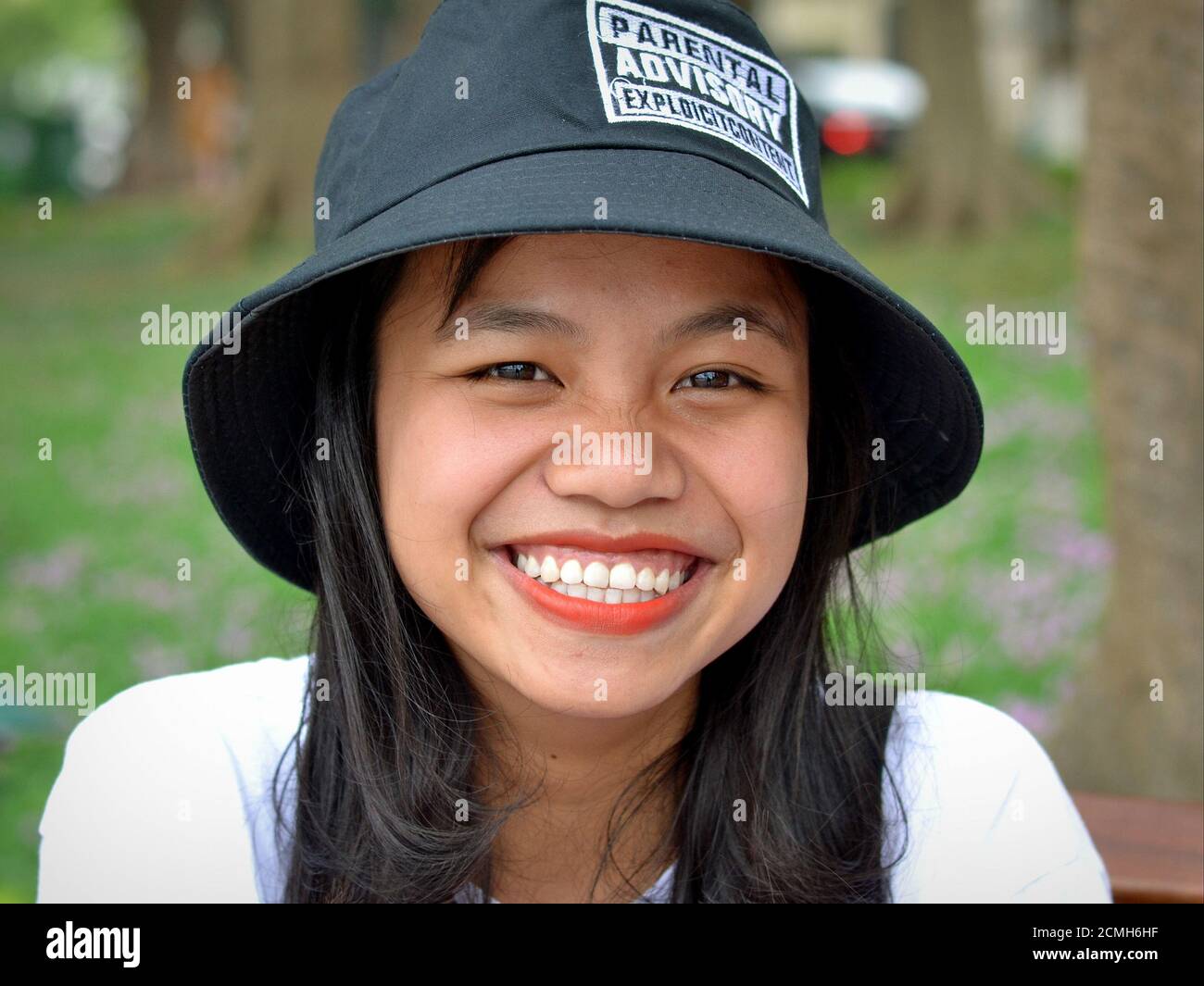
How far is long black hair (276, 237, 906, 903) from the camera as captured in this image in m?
1.97

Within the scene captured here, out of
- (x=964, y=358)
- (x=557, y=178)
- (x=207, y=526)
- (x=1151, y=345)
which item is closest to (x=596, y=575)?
(x=557, y=178)

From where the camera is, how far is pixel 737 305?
1805 millimetres

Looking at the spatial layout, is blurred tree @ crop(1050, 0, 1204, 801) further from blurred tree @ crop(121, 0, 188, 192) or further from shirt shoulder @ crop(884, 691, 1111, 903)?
blurred tree @ crop(121, 0, 188, 192)

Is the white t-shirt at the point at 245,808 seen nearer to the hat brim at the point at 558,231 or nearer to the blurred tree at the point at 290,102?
the hat brim at the point at 558,231

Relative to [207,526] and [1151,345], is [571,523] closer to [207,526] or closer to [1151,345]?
[1151,345]

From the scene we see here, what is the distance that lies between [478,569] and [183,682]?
654mm

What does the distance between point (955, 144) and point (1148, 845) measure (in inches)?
383

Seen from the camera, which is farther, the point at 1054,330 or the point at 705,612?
the point at 1054,330

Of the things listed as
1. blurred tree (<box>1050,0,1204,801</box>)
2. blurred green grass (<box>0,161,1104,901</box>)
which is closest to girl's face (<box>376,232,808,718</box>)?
blurred green grass (<box>0,161,1104,901</box>)

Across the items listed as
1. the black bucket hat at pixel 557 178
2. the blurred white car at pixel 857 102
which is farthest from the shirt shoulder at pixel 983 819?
the blurred white car at pixel 857 102

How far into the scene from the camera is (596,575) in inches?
70.1

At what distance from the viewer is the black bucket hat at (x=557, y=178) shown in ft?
5.32
